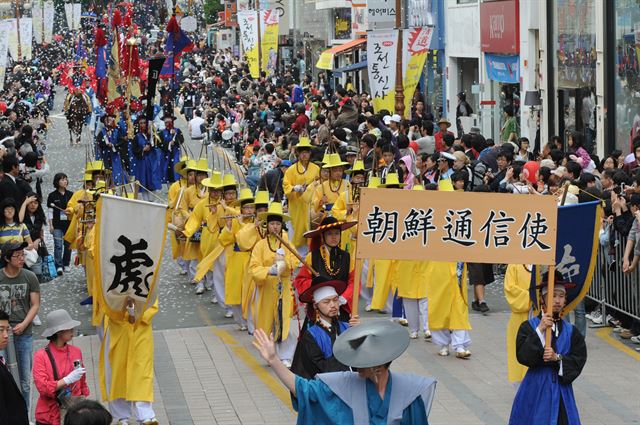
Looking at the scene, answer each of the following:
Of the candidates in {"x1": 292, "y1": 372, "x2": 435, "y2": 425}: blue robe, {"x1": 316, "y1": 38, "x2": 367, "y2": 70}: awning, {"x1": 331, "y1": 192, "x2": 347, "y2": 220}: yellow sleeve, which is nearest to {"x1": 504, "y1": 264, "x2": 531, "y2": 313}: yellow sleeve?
{"x1": 292, "y1": 372, "x2": 435, "y2": 425}: blue robe

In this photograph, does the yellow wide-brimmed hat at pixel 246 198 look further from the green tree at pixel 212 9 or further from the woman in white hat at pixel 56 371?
the green tree at pixel 212 9

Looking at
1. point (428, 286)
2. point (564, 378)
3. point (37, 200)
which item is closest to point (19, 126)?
point (37, 200)

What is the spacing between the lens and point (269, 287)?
13.1 meters

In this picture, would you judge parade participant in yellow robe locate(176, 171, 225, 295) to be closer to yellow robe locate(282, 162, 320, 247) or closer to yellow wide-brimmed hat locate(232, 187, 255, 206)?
yellow wide-brimmed hat locate(232, 187, 255, 206)

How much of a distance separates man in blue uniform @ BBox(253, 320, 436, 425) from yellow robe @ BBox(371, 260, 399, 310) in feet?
25.9

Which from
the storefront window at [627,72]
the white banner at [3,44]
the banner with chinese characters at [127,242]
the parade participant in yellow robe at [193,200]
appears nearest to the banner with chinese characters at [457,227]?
the banner with chinese characters at [127,242]

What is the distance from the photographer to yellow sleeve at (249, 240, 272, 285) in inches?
500

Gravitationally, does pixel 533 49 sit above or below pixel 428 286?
above

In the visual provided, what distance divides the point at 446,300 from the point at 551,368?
445 centimetres

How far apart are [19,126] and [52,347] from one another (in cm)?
2210

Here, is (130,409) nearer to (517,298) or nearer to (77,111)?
(517,298)

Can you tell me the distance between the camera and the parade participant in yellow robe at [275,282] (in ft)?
41.4

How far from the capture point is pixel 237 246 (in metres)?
14.7

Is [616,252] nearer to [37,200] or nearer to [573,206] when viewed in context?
[573,206]
